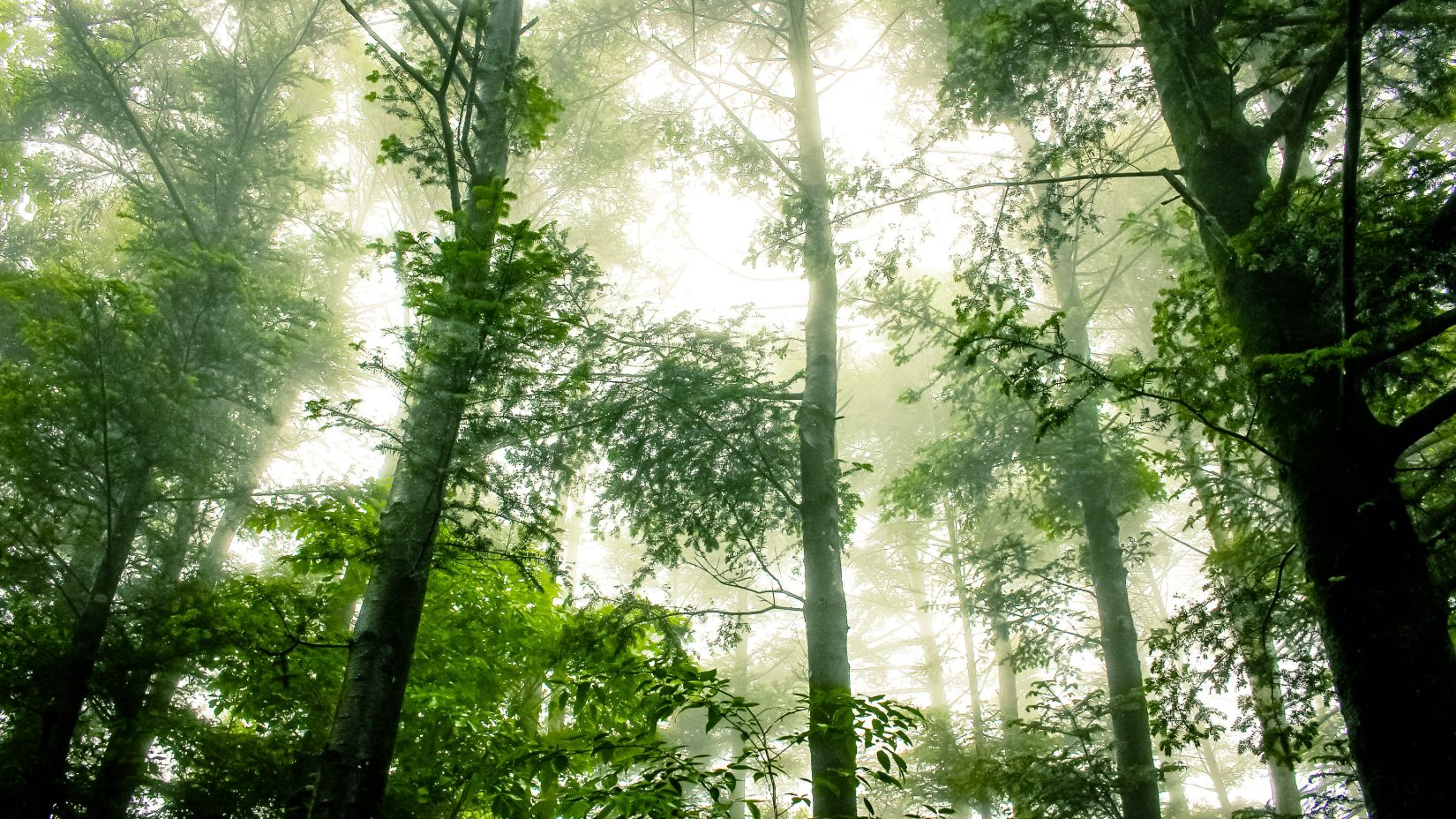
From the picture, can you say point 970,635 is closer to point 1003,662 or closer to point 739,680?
point 739,680

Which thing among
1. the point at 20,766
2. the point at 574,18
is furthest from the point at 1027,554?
the point at 20,766

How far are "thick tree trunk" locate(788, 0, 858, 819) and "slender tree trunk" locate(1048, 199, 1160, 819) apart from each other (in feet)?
8.78

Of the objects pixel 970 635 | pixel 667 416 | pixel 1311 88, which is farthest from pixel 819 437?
pixel 970 635

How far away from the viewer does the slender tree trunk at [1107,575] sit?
8.58 metres

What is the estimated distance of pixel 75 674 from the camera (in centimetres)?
559

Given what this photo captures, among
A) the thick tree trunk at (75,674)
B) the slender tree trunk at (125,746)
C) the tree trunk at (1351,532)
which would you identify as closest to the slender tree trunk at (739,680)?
the slender tree trunk at (125,746)

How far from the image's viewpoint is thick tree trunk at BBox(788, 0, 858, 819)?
700 cm

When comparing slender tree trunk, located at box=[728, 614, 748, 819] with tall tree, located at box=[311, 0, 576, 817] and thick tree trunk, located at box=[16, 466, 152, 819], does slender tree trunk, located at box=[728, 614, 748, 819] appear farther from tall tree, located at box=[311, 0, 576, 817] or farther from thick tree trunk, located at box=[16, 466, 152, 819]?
tall tree, located at box=[311, 0, 576, 817]

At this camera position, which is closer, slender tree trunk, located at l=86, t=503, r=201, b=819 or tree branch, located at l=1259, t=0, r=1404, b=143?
tree branch, located at l=1259, t=0, r=1404, b=143

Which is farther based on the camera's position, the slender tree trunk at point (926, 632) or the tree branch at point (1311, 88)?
the slender tree trunk at point (926, 632)

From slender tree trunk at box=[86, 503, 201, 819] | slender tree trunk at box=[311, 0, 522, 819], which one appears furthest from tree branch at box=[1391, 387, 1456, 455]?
slender tree trunk at box=[86, 503, 201, 819]

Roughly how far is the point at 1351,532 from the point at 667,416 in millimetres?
5478

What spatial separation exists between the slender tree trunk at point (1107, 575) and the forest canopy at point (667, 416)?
7 centimetres

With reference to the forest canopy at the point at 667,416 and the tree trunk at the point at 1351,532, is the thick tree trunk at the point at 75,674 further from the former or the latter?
the tree trunk at the point at 1351,532
